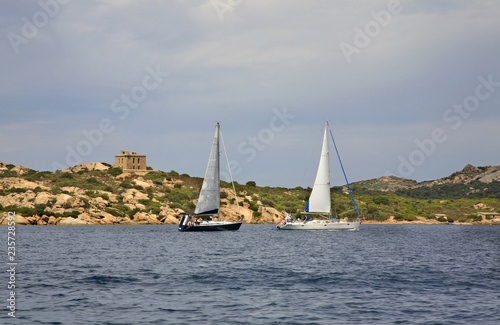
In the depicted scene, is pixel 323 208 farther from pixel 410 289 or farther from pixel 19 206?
pixel 19 206

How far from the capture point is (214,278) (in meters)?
30.2

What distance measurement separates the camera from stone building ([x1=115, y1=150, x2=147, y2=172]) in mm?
163875

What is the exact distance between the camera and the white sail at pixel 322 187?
76750 mm

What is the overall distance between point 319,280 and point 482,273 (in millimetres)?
11396

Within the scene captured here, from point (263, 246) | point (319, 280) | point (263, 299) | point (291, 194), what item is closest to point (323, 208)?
point (263, 246)

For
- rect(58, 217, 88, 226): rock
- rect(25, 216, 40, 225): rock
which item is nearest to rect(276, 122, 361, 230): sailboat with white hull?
rect(58, 217, 88, 226): rock

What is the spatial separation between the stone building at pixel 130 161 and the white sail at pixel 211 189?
92102 millimetres

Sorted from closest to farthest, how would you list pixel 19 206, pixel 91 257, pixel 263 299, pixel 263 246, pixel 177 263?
pixel 263 299 → pixel 177 263 → pixel 91 257 → pixel 263 246 → pixel 19 206

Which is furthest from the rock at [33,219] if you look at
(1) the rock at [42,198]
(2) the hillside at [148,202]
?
(1) the rock at [42,198]

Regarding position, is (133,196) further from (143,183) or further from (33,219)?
(33,219)

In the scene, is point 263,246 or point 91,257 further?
point 263,246

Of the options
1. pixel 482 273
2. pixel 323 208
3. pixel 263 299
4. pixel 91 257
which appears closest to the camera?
pixel 263 299

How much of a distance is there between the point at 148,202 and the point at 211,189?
48.6 meters

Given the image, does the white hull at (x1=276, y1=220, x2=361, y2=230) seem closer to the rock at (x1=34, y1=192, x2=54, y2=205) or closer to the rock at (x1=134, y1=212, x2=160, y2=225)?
the rock at (x1=134, y1=212, x2=160, y2=225)
